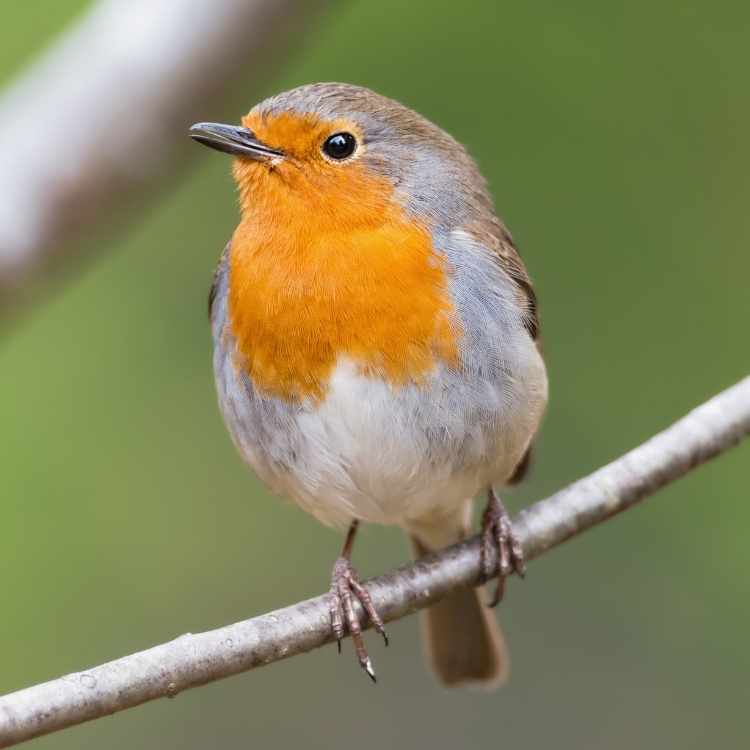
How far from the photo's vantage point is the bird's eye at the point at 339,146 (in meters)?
4.34

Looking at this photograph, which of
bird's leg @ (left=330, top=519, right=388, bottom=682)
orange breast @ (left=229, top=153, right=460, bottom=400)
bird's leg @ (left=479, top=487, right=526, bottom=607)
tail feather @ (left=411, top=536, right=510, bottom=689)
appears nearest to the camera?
bird's leg @ (left=330, top=519, right=388, bottom=682)

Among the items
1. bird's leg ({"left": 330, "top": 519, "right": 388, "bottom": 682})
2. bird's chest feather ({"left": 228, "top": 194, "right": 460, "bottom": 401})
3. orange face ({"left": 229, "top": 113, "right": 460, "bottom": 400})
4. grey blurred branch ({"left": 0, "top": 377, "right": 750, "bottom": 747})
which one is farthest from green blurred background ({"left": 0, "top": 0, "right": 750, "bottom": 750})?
bird's leg ({"left": 330, "top": 519, "right": 388, "bottom": 682})

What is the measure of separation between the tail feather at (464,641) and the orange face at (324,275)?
4.71 ft

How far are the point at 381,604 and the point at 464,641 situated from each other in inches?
54.0

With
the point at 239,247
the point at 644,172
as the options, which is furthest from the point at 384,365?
the point at 644,172

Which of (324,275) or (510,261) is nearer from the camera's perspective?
(324,275)

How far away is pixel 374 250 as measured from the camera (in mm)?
4184

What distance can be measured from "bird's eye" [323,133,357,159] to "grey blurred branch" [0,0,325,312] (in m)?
0.84

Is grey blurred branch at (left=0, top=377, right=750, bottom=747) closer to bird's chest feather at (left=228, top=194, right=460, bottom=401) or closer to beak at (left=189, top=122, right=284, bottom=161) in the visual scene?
bird's chest feather at (left=228, top=194, right=460, bottom=401)

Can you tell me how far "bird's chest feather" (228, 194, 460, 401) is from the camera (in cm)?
412

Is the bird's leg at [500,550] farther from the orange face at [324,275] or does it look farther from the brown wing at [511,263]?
the orange face at [324,275]

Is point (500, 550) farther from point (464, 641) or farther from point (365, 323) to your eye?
point (464, 641)

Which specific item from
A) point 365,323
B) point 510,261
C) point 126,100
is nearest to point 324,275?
point 365,323

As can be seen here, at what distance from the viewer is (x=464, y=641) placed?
5.49 metres
